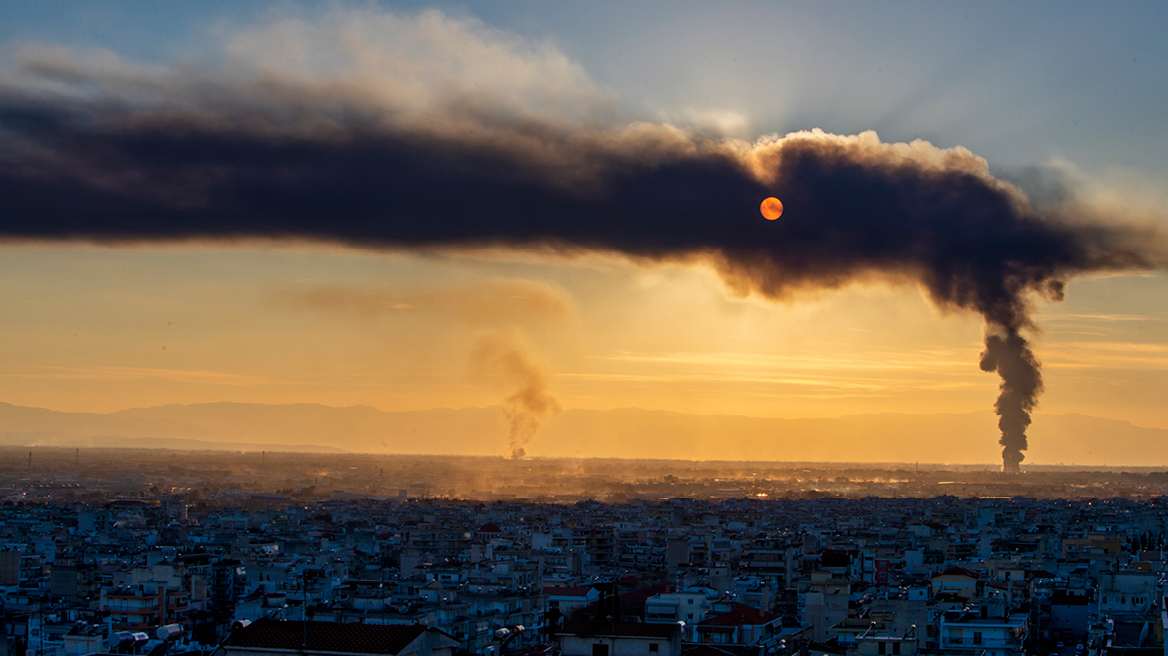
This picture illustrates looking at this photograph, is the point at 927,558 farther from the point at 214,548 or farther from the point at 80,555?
the point at 80,555

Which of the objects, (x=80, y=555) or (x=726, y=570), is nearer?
(x=726, y=570)

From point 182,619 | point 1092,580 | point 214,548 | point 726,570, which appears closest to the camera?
point 182,619

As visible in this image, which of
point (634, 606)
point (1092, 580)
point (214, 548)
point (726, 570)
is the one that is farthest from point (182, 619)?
point (1092, 580)

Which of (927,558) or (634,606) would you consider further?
(927,558)

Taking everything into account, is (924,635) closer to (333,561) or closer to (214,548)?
(333,561)

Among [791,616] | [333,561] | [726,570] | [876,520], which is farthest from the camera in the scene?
[876,520]

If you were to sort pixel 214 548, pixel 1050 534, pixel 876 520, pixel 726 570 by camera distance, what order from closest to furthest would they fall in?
1. pixel 726 570
2. pixel 214 548
3. pixel 1050 534
4. pixel 876 520

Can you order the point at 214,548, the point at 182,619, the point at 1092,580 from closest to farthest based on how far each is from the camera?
the point at 182,619 → the point at 1092,580 → the point at 214,548

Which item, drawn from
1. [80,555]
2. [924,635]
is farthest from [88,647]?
[80,555]
